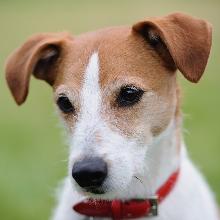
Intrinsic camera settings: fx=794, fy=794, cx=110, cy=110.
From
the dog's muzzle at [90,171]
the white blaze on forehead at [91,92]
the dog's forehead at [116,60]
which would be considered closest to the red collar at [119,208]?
the dog's muzzle at [90,171]

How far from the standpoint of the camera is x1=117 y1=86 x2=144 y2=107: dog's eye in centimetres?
530

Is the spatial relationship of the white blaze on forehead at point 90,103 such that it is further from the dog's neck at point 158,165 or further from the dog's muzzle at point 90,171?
the dog's neck at point 158,165

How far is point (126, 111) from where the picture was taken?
5.29 m

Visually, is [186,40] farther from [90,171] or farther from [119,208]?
[119,208]

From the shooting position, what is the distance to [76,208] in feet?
18.2

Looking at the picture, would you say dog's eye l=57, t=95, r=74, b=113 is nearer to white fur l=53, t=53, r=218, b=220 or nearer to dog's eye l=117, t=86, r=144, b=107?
white fur l=53, t=53, r=218, b=220

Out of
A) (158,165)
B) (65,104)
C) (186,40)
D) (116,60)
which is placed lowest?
(158,165)

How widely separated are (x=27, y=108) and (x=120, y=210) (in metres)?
7.17

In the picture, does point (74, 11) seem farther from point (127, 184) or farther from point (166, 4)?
point (127, 184)

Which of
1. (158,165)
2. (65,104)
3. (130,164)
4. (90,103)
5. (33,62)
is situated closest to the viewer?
(130,164)

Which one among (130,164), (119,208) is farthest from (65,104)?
(119,208)

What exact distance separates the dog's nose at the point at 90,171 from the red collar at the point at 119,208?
0.57 m

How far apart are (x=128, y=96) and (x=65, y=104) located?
1.55 ft

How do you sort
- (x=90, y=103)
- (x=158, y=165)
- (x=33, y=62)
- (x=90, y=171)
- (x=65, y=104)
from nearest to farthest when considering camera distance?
(x=90, y=171) → (x=90, y=103) → (x=65, y=104) → (x=158, y=165) → (x=33, y=62)
